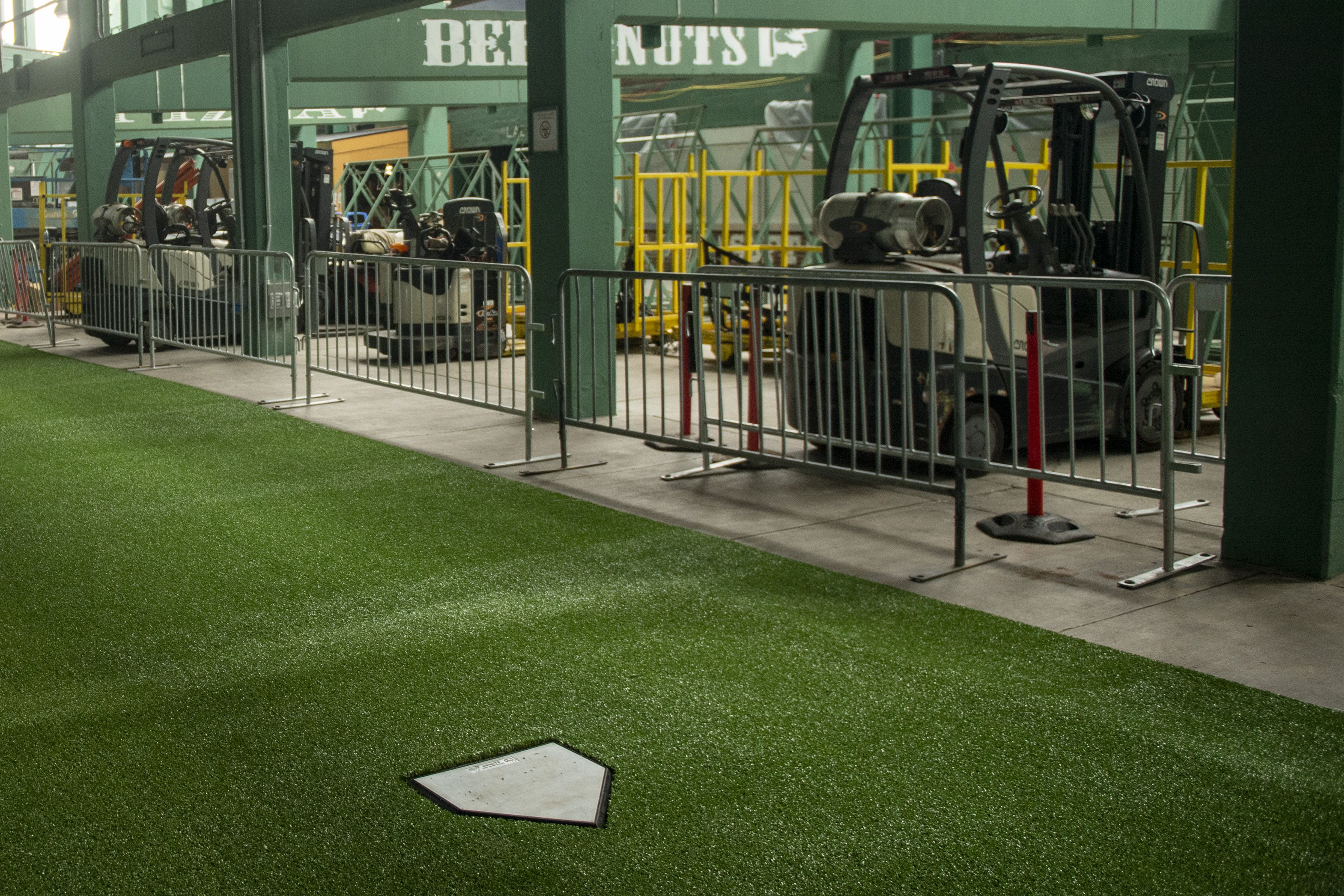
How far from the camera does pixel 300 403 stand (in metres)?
10.8

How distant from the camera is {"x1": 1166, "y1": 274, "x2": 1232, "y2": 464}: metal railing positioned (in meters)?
6.05

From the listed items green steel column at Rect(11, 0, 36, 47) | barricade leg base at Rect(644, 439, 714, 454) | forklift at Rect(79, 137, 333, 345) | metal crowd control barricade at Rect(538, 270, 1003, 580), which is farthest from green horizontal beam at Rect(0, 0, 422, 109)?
barricade leg base at Rect(644, 439, 714, 454)

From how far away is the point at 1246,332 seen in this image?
5602mm

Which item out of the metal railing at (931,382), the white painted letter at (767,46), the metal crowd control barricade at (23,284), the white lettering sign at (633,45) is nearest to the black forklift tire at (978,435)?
the metal railing at (931,382)

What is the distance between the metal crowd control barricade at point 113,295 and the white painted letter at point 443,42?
16.9 ft

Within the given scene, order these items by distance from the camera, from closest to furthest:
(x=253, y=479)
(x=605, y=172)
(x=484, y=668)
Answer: (x=484, y=668)
(x=253, y=479)
(x=605, y=172)

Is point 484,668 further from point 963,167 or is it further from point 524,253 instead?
point 524,253

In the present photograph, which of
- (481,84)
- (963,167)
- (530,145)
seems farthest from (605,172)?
(481,84)

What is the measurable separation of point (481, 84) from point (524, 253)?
13.5 ft

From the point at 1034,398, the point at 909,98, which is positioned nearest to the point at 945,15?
the point at 909,98

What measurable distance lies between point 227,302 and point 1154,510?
8749 millimetres

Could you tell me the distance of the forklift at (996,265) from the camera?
724 cm

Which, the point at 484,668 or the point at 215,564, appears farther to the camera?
the point at 215,564

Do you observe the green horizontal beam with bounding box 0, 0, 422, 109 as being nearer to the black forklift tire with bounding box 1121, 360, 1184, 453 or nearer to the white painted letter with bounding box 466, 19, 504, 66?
the white painted letter with bounding box 466, 19, 504, 66
